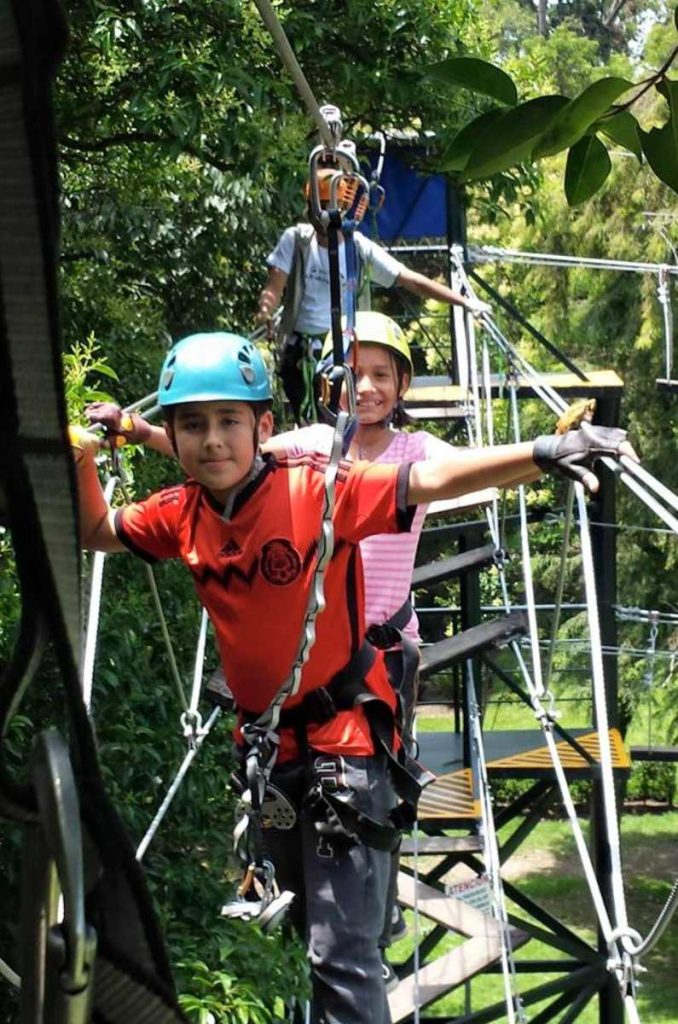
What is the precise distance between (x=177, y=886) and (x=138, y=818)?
0.25 metres

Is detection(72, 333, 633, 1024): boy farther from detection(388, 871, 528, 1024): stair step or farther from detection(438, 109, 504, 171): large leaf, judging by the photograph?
detection(388, 871, 528, 1024): stair step

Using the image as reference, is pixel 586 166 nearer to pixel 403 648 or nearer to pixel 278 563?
pixel 278 563

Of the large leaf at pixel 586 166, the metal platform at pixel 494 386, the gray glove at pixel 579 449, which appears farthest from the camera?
the metal platform at pixel 494 386

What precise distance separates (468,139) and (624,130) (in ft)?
0.39

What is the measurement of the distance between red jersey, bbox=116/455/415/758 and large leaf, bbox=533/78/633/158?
84 cm

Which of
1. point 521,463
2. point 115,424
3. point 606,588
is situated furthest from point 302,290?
point 606,588

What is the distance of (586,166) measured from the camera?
3.73ft

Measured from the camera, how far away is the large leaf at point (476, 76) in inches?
→ 40.1

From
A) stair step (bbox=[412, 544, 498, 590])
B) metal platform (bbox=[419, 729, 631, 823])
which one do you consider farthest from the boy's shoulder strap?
metal platform (bbox=[419, 729, 631, 823])

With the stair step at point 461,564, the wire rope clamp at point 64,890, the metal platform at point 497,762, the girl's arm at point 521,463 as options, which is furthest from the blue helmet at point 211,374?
the metal platform at point 497,762

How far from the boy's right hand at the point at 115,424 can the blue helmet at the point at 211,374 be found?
312 mm

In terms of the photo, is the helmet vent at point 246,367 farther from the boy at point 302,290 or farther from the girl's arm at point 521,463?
the boy at point 302,290

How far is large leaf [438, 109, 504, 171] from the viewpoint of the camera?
106 cm

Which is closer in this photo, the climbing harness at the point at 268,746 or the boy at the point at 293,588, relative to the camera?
the climbing harness at the point at 268,746
